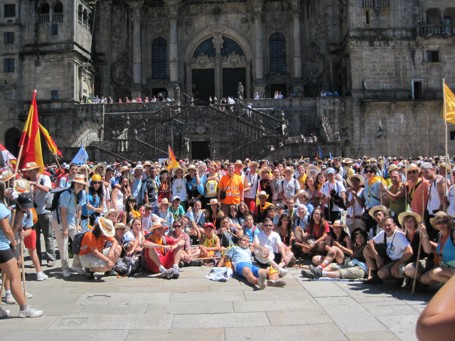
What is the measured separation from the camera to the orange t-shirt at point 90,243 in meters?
10.2

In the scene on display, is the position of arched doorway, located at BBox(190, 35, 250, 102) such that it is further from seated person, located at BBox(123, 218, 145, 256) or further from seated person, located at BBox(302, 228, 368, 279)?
seated person, located at BBox(302, 228, 368, 279)

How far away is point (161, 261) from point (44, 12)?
36745mm

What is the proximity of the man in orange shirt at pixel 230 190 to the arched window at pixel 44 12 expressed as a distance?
32.7m

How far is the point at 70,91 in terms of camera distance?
39.9 m

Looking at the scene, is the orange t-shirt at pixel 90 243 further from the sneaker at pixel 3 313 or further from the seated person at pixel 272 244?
the seated person at pixel 272 244

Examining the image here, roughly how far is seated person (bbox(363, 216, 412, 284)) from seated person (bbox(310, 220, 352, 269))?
3.07 ft

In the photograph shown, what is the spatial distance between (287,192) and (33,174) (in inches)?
255

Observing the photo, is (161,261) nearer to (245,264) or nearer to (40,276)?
(245,264)

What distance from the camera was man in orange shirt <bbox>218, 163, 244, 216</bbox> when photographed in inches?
545

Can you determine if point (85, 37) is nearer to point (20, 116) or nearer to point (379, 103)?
point (20, 116)

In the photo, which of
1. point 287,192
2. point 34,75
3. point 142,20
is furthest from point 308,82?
point 287,192

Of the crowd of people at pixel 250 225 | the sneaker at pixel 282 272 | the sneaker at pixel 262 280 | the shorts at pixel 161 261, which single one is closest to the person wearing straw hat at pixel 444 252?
the crowd of people at pixel 250 225

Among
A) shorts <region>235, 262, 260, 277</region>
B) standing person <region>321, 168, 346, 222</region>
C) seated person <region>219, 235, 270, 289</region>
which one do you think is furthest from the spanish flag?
standing person <region>321, 168, 346, 222</region>

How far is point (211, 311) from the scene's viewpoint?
7.96m
